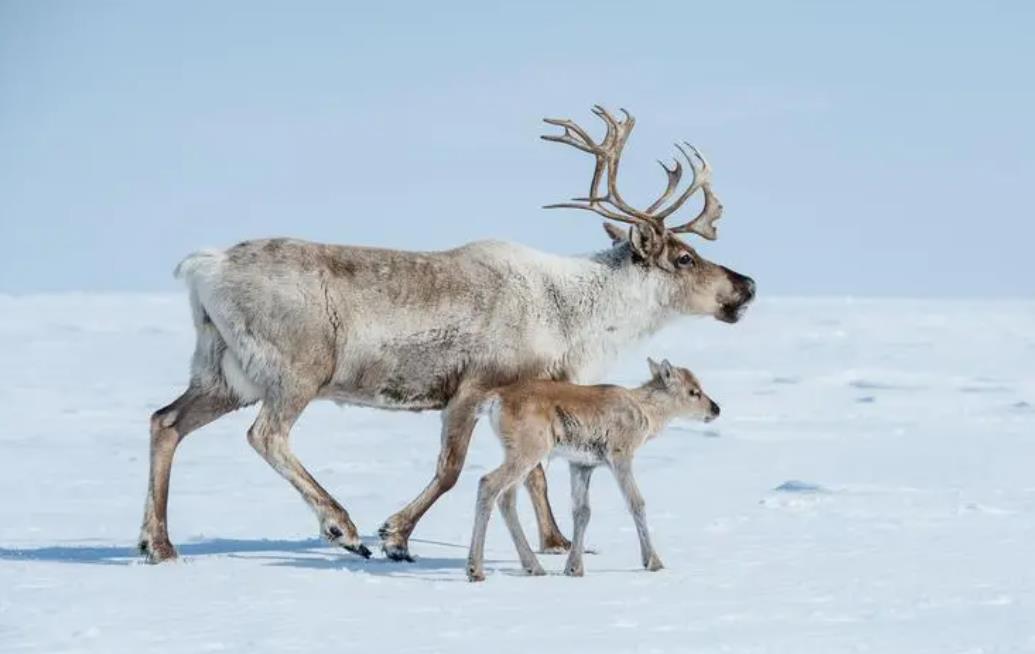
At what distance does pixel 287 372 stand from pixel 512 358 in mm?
1257

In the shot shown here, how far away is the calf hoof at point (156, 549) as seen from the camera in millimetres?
9055

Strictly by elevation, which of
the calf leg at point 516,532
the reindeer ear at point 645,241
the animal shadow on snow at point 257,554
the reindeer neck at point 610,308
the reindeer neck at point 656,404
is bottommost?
the animal shadow on snow at point 257,554

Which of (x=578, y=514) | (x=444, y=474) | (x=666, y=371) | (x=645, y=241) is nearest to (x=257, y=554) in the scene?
(x=444, y=474)

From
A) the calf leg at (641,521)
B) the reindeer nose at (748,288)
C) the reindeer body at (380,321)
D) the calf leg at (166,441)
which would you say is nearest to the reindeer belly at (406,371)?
the reindeer body at (380,321)

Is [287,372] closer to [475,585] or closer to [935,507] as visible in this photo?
[475,585]

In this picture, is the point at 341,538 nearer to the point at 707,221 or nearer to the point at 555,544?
the point at 555,544

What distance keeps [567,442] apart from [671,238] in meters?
2.17

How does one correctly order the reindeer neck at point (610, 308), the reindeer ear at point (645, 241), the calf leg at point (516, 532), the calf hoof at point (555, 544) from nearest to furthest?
the calf leg at point (516, 532) < the calf hoof at point (555, 544) < the reindeer neck at point (610, 308) < the reindeer ear at point (645, 241)

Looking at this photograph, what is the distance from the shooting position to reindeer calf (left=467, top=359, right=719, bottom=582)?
839cm

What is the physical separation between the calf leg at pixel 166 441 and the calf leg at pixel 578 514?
2.07 metres

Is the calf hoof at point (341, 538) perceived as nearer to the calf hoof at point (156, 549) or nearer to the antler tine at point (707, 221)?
the calf hoof at point (156, 549)

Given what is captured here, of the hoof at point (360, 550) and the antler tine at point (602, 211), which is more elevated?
the antler tine at point (602, 211)

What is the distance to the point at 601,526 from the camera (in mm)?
10781

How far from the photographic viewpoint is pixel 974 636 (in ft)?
22.0
